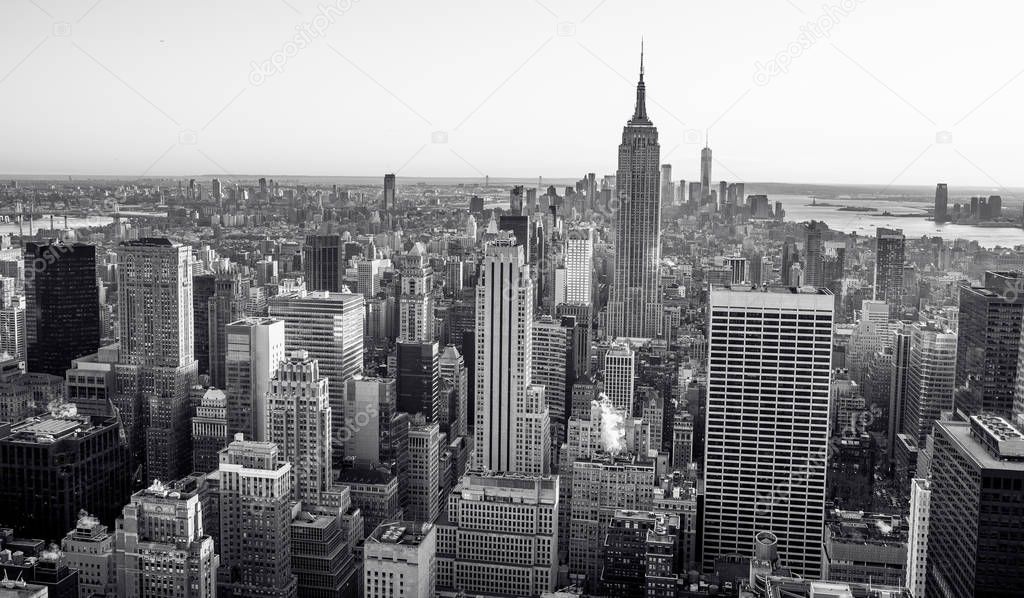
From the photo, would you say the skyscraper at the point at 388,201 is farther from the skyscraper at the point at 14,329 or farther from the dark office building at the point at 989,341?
the dark office building at the point at 989,341

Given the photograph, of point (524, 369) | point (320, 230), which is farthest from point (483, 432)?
point (320, 230)

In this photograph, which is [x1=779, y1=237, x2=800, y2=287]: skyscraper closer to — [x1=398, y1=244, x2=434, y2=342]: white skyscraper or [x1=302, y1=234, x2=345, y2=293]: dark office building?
[x1=398, y1=244, x2=434, y2=342]: white skyscraper

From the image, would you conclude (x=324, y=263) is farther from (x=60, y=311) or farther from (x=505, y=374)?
(x=60, y=311)

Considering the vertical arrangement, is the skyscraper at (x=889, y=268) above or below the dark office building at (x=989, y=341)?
above

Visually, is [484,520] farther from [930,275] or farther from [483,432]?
[930,275]

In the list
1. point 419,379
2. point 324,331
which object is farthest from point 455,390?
point 324,331

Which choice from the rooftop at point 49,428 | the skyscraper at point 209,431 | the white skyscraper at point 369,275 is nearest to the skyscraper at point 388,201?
the white skyscraper at point 369,275

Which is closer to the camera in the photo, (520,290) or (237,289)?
(520,290)
